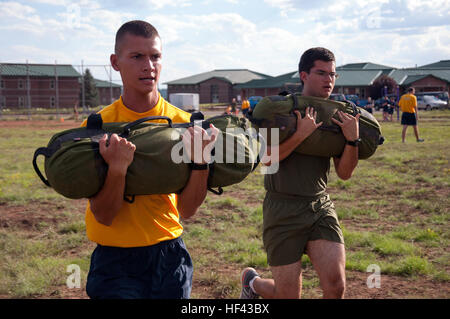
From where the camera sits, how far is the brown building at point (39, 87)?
5525 cm

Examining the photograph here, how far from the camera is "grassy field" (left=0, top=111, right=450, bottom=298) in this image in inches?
195

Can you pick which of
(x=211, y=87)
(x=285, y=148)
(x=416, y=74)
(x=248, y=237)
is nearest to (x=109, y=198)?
(x=285, y=148)

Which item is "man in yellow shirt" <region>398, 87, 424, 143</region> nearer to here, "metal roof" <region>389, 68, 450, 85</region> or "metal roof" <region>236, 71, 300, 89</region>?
"metal roof" <region>389, 68, 450, 85</region>

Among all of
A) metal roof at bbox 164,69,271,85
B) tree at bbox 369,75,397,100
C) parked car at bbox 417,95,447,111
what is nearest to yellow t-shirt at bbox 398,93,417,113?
parked car at bbox 417,95,447,111

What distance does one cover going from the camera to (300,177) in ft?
12.0

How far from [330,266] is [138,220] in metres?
1.51

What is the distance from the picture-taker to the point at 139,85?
9.23 feet

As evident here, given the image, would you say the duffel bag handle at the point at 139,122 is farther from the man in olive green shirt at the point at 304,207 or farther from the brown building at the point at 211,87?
the brown building at the point at 211,87

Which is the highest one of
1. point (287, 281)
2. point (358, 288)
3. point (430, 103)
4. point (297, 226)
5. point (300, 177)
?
point (430, 103)

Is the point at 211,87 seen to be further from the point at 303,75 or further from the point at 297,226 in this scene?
the point at 297,226

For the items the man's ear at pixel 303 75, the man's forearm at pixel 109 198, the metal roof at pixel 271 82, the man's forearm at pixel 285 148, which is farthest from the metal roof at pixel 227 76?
the man's forearm at pixel 109 198

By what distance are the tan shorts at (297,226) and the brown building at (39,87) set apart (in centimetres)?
Result: 5476

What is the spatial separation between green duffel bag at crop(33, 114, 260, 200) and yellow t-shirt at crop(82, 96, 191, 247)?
0.16 m
